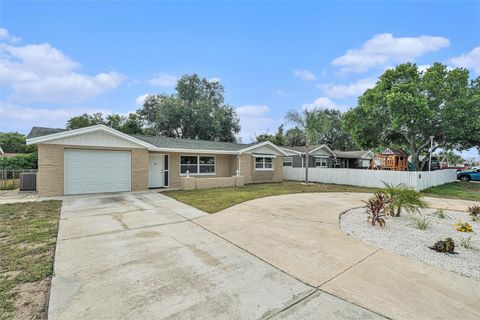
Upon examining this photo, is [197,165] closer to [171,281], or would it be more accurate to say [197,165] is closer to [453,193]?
[171,281]

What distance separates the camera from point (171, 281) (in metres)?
3.22

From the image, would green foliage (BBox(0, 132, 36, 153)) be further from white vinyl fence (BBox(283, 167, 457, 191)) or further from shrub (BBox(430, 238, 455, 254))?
shrub (BBox(430, 238, 455, 254))

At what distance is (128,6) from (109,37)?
7.56 ft

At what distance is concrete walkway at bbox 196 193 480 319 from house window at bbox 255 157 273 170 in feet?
37.2

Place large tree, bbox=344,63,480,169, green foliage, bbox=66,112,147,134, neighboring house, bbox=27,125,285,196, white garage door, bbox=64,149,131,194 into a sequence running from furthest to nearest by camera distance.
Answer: green foliage, bbox=66,112,147,134, large tree, bbox=344,63,480,169, white garage door, bbox=64,149,131,194, neighboring house, bbox=27,125,285,196

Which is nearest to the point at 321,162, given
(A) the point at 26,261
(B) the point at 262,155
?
(B) the point at 262,155

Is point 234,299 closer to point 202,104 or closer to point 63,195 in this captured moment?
point 63,195

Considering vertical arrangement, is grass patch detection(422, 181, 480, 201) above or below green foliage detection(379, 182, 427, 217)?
below

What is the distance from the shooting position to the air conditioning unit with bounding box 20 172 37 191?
11416 millimetres

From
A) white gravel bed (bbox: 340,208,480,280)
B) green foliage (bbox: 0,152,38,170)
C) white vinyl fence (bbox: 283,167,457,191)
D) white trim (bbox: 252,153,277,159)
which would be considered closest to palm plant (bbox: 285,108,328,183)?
white trim (bbox: 252,153,277,159)

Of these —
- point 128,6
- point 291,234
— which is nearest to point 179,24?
point 128,6

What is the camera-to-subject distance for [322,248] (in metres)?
4.53

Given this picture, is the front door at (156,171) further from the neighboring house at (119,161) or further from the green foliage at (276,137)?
the green foliage at (276,137)

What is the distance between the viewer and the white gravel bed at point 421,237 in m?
4.01
